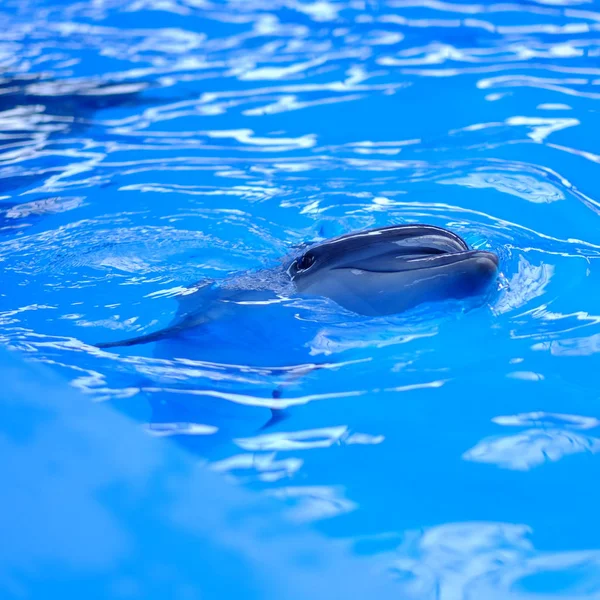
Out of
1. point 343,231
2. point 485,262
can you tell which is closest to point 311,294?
point 485,262

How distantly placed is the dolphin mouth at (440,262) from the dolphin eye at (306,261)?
0.36 m

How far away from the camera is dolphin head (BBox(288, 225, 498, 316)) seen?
3447mm

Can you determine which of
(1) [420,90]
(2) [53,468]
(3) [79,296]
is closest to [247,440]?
(2) [53,468]

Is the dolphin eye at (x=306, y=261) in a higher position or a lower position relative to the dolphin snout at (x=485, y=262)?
higher

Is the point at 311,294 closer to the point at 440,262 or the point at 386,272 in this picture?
the point at 386,272

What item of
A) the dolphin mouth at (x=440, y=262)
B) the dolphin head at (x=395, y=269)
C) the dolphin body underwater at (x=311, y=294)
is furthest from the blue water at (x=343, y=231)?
the dolphin mouth at (x=440, y=262)

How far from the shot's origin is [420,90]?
8.27 meters

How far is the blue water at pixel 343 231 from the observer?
2934 mm

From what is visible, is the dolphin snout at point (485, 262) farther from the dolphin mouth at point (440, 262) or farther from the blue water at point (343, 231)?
the blue water at point (343, 231)

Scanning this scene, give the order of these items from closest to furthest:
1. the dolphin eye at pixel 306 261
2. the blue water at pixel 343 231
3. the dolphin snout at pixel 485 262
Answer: the blue water at pixel 343 231, the dolphin snout at pixel 485 262, the dolphin eye at pixel 306 261

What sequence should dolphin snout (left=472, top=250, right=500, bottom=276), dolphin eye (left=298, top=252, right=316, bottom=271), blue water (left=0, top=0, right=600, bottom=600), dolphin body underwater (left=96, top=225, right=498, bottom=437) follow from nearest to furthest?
blue water (left=0, top=0, right=600, bottom=600)
dolphin snout (left=472, top=250, right=500, bottom=276)
dolphin body underwater (left=96, top=225, right=498, bottom=437)
dolphin eye (left=298, top=252, right=316, bottom=271)

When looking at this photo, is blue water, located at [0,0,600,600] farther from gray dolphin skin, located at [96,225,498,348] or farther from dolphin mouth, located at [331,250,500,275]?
dolphin mouth, located at [331,250,500,275]

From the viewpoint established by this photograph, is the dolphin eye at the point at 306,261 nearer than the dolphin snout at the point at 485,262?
No

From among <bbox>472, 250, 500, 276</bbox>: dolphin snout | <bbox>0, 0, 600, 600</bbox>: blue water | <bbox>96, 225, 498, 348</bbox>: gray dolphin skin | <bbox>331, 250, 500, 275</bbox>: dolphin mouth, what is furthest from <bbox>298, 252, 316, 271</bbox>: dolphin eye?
<bbox>472, 250, 500, 276</bbox>: dolphin snout
